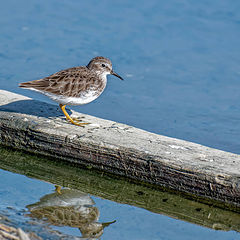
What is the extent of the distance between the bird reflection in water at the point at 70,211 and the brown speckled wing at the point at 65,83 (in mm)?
1735

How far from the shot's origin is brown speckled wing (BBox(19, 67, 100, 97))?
7.50 meters

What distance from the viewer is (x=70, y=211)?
566cm

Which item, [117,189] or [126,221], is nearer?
[126,221]

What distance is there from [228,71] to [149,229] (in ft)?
18.8

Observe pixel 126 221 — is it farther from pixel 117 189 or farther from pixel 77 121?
pixel 77 121

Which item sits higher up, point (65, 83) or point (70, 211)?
A: point (65, 83)

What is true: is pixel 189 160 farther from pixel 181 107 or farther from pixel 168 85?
pixel 168 85

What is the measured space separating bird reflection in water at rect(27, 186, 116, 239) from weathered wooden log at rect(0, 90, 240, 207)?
588mm

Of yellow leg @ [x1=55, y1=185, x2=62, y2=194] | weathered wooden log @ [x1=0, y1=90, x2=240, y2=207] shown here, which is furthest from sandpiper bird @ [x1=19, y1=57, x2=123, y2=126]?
yellow leg @ [x1=55, y1=185, x2=62, y2=194]

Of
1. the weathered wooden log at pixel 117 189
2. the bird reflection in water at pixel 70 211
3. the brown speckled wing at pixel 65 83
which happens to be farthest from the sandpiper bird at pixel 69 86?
the bird reflection in water at pixel 70 211

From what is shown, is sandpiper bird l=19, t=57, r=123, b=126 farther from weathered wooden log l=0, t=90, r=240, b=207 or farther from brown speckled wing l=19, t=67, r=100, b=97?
weathered wooden log l=0, t=90, r=240, b=207

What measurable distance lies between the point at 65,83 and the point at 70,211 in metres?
2.45

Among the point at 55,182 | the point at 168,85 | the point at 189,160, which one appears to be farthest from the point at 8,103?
the point at 168,85

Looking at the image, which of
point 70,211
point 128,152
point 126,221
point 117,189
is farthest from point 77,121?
point 126,221
